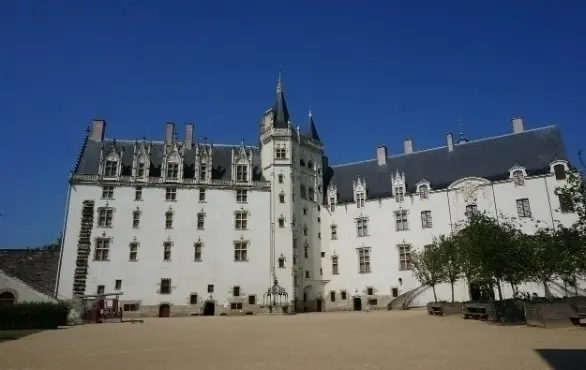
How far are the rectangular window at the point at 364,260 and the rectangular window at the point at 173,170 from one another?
771 inches

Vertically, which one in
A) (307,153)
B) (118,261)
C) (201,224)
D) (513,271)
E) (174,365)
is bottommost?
Result: (174,365)

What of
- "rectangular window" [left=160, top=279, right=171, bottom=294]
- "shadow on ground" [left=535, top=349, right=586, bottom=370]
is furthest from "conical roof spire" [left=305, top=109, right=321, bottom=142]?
"shadow on ground" [left=535, top=349, right=586, bottom=370]

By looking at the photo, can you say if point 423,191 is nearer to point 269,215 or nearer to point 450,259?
point 450,259

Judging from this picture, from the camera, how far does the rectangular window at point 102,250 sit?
36.6 m

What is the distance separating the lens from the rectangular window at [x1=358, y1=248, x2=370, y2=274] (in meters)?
41.4

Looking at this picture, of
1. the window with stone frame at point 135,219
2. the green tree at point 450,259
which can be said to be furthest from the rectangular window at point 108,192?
the green tree at point 450,259

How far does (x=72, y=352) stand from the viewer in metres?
12.0

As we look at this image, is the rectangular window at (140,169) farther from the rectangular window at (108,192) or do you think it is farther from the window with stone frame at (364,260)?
the window with stone frame at (364,260)

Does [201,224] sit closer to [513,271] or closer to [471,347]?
[513,271]

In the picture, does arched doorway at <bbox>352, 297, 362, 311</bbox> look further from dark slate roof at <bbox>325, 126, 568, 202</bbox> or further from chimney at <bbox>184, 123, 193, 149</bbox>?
chimney at <bbox>184, 123, 193, 149</bbox>

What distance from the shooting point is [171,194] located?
39.7 m

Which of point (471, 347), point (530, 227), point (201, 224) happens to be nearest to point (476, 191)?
point (530, 227)

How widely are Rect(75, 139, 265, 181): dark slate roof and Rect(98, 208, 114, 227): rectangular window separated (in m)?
3.82

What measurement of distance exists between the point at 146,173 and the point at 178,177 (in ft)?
9.79
